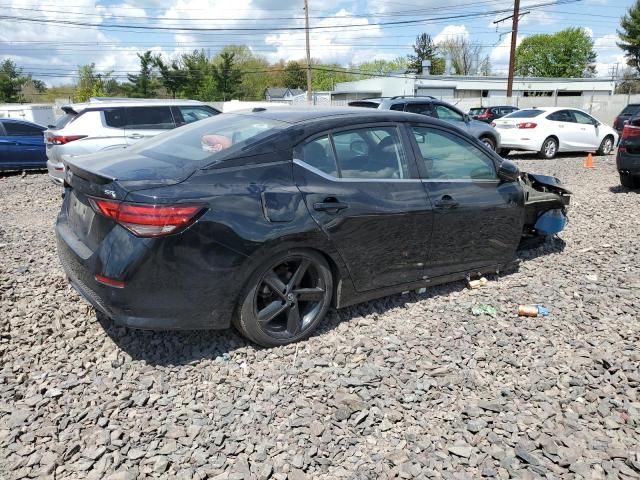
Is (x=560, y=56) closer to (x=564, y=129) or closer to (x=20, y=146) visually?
(x=564, y=129)

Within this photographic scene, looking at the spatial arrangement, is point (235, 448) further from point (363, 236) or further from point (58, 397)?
point (363, 236)

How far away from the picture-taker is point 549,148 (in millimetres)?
14578

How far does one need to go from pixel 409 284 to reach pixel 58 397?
251cm

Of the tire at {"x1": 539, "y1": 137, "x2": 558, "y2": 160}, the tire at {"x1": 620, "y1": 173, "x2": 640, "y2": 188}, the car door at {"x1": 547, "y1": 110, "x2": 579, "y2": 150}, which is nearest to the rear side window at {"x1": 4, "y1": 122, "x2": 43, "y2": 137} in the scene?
the tire at {"x1": 620, "y1": 173, "x2": 640, "y2": 188}

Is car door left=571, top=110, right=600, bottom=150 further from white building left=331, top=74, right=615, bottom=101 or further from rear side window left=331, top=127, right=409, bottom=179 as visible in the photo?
white building left=331, top=74, right=615, bottom=101

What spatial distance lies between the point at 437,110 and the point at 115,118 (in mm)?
7797

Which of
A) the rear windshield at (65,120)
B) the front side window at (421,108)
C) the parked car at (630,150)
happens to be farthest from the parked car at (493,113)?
the rear windshield at (65,120)

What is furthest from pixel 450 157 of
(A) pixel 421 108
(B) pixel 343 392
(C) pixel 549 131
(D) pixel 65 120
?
(C) pixel 549 131

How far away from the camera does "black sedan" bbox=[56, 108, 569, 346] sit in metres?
2.93

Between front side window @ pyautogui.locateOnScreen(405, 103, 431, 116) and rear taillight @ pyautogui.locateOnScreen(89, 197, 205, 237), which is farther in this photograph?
front side window @ pyautogui.locateOnScreen(405, 103, 431, 116)

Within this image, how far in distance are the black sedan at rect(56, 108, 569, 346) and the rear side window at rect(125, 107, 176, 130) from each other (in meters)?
6.10

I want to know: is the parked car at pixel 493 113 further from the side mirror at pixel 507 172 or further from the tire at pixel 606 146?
the side mirror at pixel 507 172

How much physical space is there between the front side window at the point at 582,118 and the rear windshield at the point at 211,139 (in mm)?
13940

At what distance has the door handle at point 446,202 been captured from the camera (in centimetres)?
400
